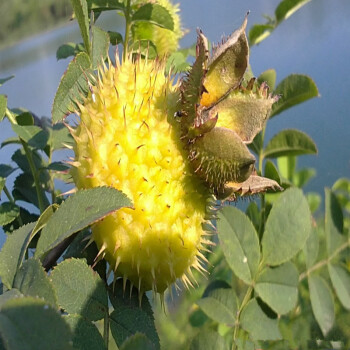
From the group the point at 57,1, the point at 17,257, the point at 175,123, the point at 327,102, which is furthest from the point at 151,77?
the point at 57,1

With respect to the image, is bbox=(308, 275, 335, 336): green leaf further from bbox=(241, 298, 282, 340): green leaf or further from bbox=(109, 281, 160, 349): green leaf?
bbox=(109, 281, 160, 349): green leaf

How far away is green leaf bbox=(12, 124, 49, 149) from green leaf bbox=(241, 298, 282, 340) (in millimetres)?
418

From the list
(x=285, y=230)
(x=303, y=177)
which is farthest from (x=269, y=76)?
(x=303, y=177)

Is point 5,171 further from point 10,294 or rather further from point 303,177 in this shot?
point 303,177

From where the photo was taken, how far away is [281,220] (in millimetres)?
750

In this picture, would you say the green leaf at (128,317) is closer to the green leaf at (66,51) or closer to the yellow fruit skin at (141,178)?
the yellow fruit skin at (141,178)

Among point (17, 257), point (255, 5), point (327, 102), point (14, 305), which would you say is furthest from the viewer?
point (255, 5)

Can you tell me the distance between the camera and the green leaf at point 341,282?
34.8 inches

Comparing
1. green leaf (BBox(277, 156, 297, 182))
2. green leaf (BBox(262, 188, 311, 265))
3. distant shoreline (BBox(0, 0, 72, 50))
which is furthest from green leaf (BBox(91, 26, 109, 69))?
distant shoreline (BBox(0, 0, 72, 50))

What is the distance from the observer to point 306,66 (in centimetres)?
282

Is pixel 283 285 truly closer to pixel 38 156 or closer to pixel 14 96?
pixel 38 156

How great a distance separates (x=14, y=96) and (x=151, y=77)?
314 cm

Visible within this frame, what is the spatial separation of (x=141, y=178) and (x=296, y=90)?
0.51m

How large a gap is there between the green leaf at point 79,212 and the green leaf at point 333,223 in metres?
0.65
